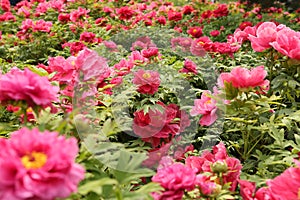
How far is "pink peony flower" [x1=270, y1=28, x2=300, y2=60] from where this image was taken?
1665 millimetres

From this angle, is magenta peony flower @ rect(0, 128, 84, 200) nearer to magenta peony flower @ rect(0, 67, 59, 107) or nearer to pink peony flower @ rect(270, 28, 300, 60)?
magenta peony flower @ rect(0, 67, 59, 107)

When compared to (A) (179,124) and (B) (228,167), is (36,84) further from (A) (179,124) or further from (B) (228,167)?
(A) (179,124)

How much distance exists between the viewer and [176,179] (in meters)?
1.16

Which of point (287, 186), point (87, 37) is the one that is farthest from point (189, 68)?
point (87, 37)

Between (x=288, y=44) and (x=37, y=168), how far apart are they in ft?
3.72

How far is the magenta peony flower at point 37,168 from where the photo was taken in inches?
32.7

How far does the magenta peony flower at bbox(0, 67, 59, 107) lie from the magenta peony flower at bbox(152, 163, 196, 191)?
1.10 feet

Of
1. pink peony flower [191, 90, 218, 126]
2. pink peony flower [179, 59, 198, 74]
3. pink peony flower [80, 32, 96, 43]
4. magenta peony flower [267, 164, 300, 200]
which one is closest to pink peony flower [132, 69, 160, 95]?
pink peony flower [191, 90, 218, 126]

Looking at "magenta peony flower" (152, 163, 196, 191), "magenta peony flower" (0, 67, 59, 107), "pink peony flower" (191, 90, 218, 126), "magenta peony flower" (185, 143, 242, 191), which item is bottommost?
"magenta peony flower" (185, 143, 242, 191)

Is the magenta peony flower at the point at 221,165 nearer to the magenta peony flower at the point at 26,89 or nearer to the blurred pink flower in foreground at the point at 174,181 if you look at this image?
the blurred pink flower in foreground at the point at 174,181

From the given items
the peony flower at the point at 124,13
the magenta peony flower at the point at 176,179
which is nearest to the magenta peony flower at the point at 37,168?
the magenta peony flower at the point at 176,179

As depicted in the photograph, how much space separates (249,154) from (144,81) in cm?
48

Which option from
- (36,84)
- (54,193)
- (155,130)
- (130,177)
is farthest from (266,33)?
(54,193)

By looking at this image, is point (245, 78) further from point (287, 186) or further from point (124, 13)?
point (124, 13)
